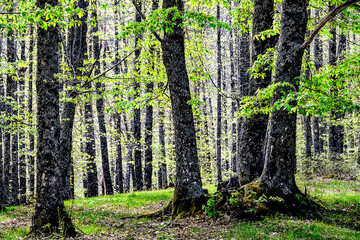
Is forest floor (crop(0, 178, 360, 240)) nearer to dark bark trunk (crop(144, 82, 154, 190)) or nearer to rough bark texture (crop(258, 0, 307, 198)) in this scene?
rough bark texture (crop(258, 0, 307, 198))

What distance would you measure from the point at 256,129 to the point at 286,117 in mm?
1933

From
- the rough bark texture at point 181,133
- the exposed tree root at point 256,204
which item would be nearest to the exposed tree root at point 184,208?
the rough bark texture at point 181,133

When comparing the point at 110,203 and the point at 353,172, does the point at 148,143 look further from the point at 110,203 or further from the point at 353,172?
the point at 353,172

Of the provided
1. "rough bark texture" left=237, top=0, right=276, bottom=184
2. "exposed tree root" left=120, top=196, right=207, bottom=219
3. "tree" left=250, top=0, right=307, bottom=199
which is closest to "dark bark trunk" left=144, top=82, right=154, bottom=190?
"rough bark texture" left=237, top=0, right=276, bottom=184

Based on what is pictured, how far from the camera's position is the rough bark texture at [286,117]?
28.3 feet

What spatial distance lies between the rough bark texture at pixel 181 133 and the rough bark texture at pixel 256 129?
7.10ft

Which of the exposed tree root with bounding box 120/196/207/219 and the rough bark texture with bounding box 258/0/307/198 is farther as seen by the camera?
the exposed tree root with bounding box 120/196/207/219

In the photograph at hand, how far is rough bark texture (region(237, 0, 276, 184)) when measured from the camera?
10539 mm

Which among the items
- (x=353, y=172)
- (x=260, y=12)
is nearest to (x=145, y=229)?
(x=260, y=12)

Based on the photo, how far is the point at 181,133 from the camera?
9.49m

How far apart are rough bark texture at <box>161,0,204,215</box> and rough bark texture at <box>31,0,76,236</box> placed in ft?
11.2

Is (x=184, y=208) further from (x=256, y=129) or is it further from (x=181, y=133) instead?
(x=256, y=129)

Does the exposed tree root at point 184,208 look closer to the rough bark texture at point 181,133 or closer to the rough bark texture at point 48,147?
the rough bark texture at point 181,133

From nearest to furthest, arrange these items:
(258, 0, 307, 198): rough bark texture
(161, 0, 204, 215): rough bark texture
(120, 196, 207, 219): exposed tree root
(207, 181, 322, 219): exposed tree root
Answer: (207, 181, 322, 219): exposed tree root → (258, 0, 307, 198): rough bark texture → (120, 196, 207, 219): exposed tree root → (161, 0, 204, 215): rough bark texture
